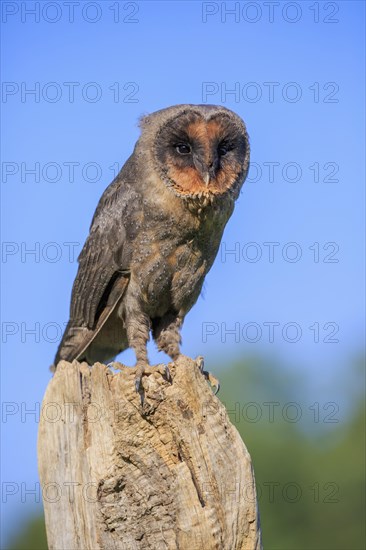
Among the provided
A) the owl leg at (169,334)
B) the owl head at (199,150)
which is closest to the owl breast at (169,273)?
the owl leg at (169,334)

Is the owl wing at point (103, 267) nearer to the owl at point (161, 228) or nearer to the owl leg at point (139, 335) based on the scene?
the owl at point (161, 228)

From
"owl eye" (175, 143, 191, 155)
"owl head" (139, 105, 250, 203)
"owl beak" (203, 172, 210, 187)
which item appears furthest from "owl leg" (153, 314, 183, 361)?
"owl eye" (175, 143, 191, 155)

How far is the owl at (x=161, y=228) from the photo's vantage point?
706 cm

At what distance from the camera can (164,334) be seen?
761cm

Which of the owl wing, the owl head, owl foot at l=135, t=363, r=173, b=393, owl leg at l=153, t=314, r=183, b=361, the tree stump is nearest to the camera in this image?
the tree stump

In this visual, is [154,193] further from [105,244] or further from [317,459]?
[317,459]

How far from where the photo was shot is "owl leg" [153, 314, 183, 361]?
7.50 metres

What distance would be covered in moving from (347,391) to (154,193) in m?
14.4

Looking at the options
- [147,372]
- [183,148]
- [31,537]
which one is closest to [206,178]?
[183,148]

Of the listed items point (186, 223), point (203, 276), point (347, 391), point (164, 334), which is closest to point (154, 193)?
point (186, 223)

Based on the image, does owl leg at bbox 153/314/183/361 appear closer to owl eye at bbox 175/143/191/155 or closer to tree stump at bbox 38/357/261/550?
owl eye at bbox 175/143/191/155

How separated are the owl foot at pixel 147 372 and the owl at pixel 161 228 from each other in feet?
2.19

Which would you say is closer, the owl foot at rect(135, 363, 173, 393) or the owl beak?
the owl foot at rect(135, 363, 173, 393)

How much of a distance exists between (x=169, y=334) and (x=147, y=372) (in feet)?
5.20
